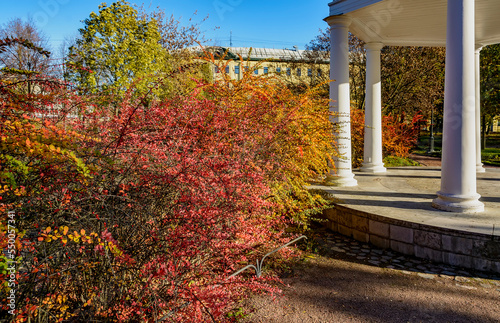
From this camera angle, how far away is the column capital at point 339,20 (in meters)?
10.1

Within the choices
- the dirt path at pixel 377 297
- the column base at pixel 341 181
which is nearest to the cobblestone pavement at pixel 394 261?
the dirt path at pixel 377 297

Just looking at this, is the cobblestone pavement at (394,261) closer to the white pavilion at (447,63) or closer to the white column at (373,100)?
the white pavilion at (447,63)

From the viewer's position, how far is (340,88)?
1047 cm

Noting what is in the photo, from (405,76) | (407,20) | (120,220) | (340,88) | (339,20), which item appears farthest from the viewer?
(405,76)

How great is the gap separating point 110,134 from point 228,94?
3167 millimetres

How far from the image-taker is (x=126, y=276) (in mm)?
3975

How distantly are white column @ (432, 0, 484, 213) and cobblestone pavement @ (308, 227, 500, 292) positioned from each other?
5.94 ft

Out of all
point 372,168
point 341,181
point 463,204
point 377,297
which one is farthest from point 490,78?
point 377,297

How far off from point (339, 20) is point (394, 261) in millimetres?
7069

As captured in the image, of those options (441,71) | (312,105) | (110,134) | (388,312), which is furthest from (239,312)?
(441,71)

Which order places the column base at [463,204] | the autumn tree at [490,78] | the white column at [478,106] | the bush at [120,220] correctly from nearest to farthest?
the bush at [120,220] → the column base at [463,204] → the white column at [478,106] → the autumn tree at [490,78]

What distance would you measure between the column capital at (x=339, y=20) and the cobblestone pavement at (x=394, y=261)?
623 centimetres

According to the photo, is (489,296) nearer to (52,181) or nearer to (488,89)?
(52,181)

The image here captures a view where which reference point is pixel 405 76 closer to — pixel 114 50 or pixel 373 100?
pixel 373 100
